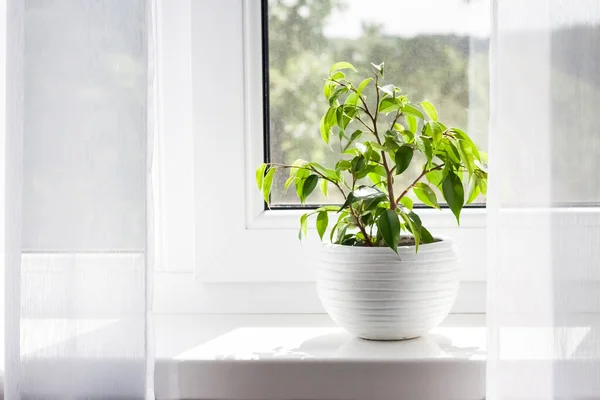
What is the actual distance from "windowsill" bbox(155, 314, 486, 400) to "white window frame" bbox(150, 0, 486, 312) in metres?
0.17

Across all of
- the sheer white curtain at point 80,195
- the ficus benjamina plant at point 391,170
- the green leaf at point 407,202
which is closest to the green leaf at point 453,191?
the ficus benjamina plant at point 391,170

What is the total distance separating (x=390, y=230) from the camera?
0.82 meters

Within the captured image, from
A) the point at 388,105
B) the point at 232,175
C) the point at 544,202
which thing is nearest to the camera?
the point at 544,202

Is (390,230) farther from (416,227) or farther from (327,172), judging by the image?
(327,172)

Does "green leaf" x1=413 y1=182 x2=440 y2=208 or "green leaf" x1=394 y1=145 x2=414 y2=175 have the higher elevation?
"green leaf" x1=394 y1=145 x2=414 y2=175

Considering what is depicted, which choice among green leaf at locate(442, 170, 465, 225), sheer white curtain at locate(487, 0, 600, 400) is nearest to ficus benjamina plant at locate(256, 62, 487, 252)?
green leaf at locate(442, 170, 465, 225)

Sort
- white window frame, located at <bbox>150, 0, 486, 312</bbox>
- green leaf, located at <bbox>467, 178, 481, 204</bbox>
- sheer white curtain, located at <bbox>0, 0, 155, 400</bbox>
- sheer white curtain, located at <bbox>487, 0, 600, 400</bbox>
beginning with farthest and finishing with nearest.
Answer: white window frame, located at <bbox>150, 0, 486, 312</bbox> → green leaf, located at <bbox>467, 178, 481, 204</bbox> → sheer white curtain, located at <bbox>0, 0, 155, 400</bbox> → sheer white curtain, located at <bbox>487, 0, 600, 400</bbox>

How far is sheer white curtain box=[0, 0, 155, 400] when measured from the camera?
774 mm

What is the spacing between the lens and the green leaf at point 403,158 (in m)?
0.83

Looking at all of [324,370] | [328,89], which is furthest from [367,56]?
[324,370]

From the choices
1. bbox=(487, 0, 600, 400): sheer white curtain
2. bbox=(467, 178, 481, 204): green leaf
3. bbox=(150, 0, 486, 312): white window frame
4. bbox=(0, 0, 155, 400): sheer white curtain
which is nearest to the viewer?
bbox=(487, 0, 600, 400): sheer white curtain

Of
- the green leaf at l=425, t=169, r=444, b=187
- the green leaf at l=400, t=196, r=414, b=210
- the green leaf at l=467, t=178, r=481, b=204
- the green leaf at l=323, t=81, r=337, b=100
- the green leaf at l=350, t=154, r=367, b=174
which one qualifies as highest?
the green leaf at l=323, t=81, r=337, b=100

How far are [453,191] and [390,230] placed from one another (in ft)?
0.34

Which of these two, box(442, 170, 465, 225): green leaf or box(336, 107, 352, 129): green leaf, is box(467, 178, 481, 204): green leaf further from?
box(336, 107, 352, 129): green leaf
